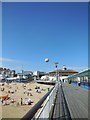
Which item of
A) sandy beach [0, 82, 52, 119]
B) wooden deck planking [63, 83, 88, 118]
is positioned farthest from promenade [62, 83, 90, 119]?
sandy beach [0, 82, 52, 119]

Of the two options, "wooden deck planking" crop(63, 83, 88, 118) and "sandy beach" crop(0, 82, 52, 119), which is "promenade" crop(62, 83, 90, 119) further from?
"sandy beach" crop(0, 82, 52, 119)

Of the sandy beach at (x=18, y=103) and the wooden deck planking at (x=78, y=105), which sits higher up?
the wooden deck planking at (x=78, y=105)

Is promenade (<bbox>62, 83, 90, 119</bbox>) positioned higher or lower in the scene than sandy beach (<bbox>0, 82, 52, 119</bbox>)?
higher

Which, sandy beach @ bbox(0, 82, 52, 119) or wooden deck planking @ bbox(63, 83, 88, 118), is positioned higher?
wooden deck planking @ bbox(63, 83, 88, 118)

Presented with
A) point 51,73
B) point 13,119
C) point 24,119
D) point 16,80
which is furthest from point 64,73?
point 24,119

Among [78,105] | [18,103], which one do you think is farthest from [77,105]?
[18,103]

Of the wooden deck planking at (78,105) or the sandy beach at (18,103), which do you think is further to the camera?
the sandy beach at (18,103)

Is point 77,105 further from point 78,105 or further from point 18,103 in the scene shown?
point 18,103

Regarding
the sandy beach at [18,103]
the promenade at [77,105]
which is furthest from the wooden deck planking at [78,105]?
the sandy beach at [18,103]

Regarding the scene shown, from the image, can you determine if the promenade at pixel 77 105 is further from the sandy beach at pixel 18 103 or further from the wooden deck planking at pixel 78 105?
the sandy beach at pixel 18 103

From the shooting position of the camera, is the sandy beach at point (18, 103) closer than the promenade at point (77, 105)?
No

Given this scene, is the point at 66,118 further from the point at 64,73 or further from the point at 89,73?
the point at 64,73

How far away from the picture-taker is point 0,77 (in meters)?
124

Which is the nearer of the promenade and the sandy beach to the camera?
the promenade
